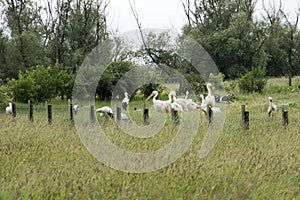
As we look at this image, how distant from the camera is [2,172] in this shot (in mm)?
5867

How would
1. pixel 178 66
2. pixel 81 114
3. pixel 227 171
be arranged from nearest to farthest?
pixel 227 171, pixel 81 114, pixel 178 66

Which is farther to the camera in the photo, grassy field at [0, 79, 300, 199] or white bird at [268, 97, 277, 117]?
white bird at [268, 97, 277, 117]

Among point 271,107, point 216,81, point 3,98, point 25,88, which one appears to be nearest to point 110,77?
point 25,88

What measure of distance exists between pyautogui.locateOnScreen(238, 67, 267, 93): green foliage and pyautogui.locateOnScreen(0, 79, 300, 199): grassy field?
14145 mm

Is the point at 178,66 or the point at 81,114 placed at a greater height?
the point at 178,66

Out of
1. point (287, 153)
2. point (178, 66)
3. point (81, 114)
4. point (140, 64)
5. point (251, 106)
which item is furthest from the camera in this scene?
point (178, 66)

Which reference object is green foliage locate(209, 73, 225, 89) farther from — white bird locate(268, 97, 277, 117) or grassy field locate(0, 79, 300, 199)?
grassy field locate(0, 79, 300, 199)

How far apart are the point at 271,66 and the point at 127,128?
2744 cm

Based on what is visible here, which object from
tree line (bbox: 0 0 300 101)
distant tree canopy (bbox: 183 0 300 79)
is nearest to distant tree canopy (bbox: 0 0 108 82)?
tree line (bbox: 0 0 300 101)

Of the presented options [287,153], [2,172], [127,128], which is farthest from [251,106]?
[2,172]

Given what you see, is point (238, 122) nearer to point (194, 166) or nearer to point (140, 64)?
point (194, 166)

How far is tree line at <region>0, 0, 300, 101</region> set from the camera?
94.0 feet

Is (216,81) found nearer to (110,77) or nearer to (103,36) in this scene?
(110,77)

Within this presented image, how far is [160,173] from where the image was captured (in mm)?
5723
